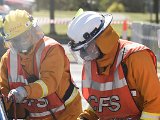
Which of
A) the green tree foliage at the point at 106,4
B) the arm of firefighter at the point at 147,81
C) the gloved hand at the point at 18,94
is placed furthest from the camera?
the green tree foliage at the point at 106,4

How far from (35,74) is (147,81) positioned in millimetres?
1200

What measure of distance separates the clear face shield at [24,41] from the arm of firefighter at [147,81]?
1.03 metres

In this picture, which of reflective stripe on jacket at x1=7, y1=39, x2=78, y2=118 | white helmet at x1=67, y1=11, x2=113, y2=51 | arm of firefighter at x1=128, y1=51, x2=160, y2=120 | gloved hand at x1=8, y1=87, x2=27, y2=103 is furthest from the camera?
reflective stripe on jacket at x1=7, y1=39, x2=78, y2=118

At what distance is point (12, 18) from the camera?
4410mm

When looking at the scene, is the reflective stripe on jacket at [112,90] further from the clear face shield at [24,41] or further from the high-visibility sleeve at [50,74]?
the clear face shield at [24,41]

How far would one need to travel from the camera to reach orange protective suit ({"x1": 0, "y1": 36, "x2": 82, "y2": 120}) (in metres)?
4.32

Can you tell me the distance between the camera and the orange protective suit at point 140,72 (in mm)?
3740

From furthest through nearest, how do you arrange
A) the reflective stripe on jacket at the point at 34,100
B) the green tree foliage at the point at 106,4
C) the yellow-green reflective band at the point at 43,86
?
1. the green tree foliage at the point at 106,4
2. the reflective stripe on jacket at the point at 34,100
3. the yellow-green reflective band at the point at 43,86

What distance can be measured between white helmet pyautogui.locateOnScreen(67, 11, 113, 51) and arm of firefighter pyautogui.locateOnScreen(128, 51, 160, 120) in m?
0.33

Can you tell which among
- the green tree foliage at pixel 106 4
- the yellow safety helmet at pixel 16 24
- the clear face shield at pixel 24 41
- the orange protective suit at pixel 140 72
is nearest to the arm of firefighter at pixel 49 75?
the clear face shield at pixel 24 41

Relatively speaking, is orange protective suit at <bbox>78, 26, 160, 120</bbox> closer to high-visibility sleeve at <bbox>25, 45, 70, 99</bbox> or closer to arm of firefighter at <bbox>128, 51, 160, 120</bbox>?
arm of firefighter at <bbox>128, 51, 160, 120</bbox>

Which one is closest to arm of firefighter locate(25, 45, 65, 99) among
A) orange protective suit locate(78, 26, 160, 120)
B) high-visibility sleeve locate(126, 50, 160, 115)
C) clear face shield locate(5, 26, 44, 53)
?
clear face shield locate(5, 26, 44, 53)

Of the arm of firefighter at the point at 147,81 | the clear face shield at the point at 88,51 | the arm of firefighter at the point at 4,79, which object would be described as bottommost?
the arm of firefighter at the point at 4,79

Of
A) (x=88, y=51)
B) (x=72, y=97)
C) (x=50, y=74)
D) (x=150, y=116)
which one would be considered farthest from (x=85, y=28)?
(x=72, y=97)
